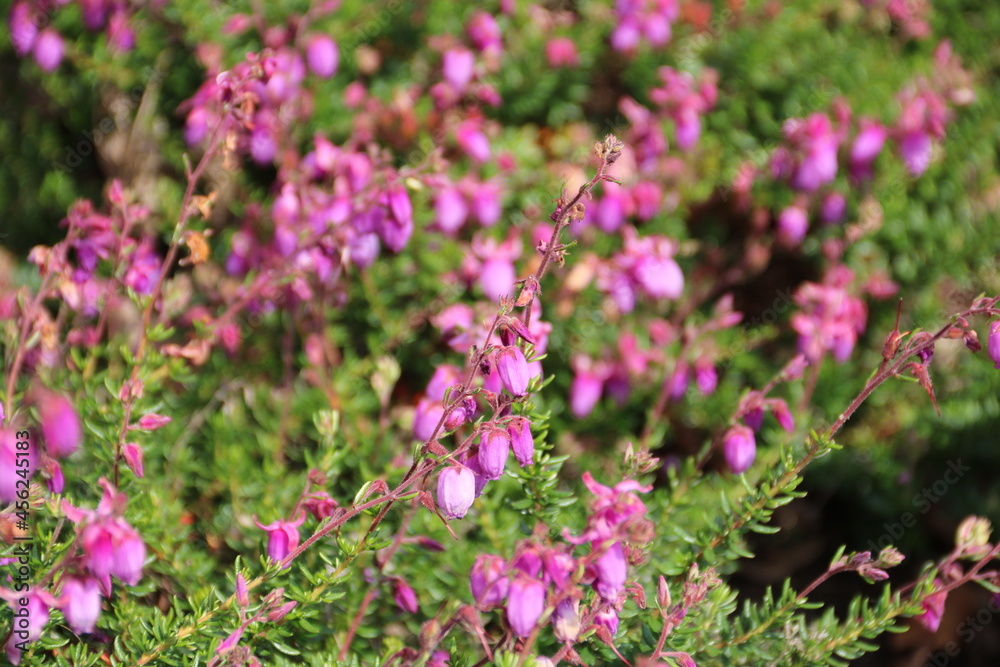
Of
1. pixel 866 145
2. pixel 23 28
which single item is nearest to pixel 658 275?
pixel 866 145

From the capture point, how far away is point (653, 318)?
3.47 m

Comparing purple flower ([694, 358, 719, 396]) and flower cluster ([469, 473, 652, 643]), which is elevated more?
flower cluster ([469, 473, 652, 643])

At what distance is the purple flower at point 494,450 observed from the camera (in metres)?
1.50

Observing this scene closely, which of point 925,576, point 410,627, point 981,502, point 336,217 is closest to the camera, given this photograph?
point 925,576

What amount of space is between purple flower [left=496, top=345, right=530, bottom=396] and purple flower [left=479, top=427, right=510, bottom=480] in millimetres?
78

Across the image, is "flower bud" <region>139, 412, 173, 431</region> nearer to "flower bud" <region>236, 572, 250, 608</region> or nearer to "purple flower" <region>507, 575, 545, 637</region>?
"flower bud" <region>236, 572, 250, 608</region>

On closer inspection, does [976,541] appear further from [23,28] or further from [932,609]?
[23,28]

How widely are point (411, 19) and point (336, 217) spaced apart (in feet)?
5.16

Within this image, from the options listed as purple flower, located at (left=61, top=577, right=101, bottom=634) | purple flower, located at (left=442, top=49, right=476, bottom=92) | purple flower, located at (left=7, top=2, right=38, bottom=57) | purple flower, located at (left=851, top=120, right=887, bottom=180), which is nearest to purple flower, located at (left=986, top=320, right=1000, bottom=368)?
purple flower, located at (left=61, top=577, right=101, bottom=634)

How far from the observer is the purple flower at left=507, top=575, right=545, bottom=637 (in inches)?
54.3

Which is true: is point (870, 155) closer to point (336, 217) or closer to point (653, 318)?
point (653, 318)

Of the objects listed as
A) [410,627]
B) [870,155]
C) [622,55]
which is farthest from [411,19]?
[410,627]

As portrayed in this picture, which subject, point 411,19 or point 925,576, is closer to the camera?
point 925,576

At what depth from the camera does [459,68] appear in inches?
125
